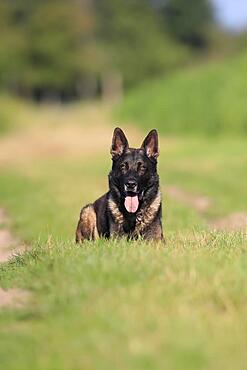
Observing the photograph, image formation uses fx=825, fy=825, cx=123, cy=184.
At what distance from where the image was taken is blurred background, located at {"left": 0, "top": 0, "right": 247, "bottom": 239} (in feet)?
63.0

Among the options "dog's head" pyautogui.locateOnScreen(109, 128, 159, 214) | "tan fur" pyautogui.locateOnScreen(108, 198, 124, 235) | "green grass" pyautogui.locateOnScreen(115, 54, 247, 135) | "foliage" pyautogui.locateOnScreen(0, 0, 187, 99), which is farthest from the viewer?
"foliage" pyautogui.locateOnScreen(0, 0, 187, 99)

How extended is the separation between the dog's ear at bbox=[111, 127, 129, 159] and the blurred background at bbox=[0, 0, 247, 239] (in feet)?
12.1

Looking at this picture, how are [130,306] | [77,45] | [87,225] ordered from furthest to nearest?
[77,45] → [87,225] → [130,306]

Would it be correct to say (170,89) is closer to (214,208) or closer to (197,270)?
(214,208)

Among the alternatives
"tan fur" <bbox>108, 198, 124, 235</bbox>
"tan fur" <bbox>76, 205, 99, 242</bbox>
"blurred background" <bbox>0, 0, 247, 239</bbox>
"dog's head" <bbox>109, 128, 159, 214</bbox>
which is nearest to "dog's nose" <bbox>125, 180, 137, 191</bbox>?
"dog's head" <bbox>109, 128, 159, 214</bbox>

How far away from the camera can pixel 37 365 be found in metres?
5.37

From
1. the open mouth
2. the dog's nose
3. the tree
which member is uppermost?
the tree

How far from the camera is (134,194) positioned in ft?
30.2

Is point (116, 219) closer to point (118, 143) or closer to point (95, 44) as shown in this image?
point (118, 143)

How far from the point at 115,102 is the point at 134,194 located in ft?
164

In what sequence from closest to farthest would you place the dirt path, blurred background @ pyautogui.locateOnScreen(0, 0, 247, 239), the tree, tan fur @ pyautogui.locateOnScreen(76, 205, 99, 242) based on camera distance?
the dirt path < tan fur @ pyautogui.locateOnScreen(76, 205, 99, 242) < blurred background @ pyautogui.locateOnScreen(0, 0, 247, 239) < the tree

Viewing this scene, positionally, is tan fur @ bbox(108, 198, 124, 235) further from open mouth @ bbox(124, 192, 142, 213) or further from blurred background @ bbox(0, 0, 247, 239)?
blurred background @ bbox(0, 0, 247, 239)

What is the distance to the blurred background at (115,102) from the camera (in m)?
19.2

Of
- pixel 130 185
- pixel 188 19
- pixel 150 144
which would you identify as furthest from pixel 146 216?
pixel 188 19
